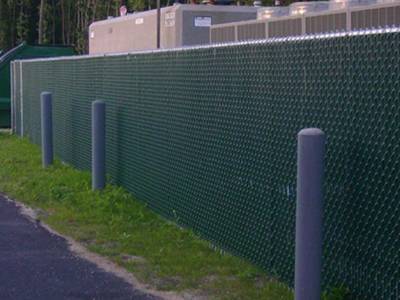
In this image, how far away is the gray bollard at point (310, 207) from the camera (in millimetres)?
5898

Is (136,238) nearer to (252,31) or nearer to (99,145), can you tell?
(99,145)

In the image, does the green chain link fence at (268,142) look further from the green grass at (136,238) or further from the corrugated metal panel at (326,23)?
the corrugated metal panel at (326,23)

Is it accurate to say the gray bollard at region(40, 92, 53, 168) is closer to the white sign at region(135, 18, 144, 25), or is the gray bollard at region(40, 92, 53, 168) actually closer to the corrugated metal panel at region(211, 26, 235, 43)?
the corrugated metal panel at region(211, 26, 235, 43)

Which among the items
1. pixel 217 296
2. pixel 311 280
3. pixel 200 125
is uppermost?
pixel 200 125

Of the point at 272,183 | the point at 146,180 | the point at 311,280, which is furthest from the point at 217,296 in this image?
the point at 146,180

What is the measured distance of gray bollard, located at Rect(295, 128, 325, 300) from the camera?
590 cm

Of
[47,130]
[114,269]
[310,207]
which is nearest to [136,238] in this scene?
[114,269]

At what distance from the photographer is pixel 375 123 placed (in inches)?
244

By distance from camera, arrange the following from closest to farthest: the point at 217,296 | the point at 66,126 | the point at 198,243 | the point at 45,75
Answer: the point at 217,296 → the point at 198,243 → the point at 66,126 → the point at 45,75

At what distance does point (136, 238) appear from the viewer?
9711 mm

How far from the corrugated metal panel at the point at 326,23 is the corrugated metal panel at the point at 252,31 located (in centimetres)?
146

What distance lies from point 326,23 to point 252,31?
242cm

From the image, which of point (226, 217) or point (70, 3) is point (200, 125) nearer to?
point (226, 217)

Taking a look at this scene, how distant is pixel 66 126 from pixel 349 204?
10277 millimetres
